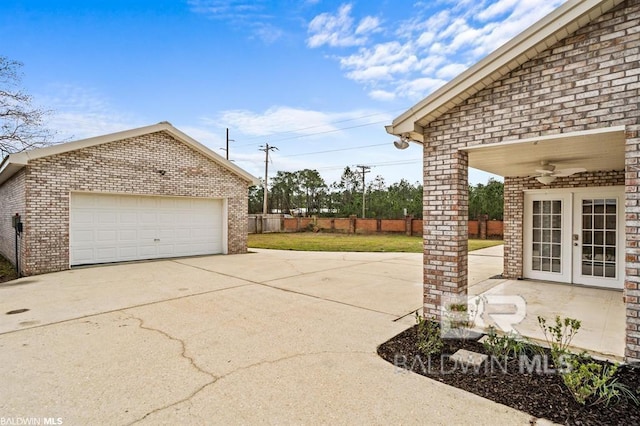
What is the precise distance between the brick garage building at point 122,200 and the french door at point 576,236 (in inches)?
382

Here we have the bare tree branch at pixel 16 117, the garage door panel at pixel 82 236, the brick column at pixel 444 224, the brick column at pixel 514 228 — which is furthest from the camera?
the bare tree branch at pixel 16 117

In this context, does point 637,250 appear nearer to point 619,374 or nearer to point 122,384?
point 619,374

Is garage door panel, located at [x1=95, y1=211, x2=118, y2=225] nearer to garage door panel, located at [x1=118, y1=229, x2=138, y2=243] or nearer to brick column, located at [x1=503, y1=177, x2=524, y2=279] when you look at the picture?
garage door panel, located at [x1=118, y1=229, x2=138, y2=243]

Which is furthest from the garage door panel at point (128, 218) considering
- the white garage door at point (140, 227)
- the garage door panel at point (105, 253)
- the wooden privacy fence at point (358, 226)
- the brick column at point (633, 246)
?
the wooden privacy fence at point (358, 226)

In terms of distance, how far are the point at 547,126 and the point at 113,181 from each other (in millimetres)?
10718

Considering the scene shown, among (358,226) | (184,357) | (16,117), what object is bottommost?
(184,357)

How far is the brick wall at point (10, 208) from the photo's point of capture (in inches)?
347

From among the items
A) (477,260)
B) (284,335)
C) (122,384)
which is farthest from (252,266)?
(477,260)

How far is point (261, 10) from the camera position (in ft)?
33.2

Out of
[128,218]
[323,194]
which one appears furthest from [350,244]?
[323,194]

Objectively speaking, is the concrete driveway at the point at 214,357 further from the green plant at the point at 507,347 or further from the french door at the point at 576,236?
the french door at the point at 576,236

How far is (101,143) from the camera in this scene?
31.0 feet

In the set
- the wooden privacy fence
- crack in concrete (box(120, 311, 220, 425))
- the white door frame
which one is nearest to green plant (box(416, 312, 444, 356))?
crack in concrete (box(120, 311, 220, 425))

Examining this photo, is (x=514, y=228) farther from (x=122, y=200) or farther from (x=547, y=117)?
(x=122, y=200)
